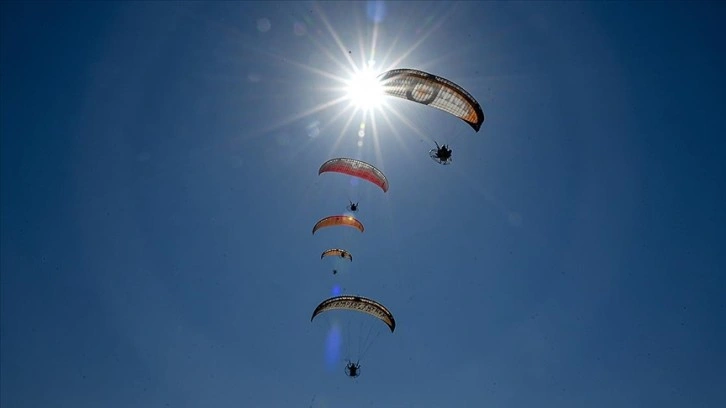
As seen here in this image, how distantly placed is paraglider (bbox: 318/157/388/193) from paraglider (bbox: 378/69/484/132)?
840 centimetres

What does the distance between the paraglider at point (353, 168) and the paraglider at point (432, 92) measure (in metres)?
8.40

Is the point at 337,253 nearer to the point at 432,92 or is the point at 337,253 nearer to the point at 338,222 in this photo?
the point at 338,222

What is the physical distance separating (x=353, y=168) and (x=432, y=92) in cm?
1025

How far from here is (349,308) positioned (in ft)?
98.7

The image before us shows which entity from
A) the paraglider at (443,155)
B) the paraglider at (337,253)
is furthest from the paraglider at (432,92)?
the paraglider at (337,253)

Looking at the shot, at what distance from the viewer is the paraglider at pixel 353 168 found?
30891 millimetres

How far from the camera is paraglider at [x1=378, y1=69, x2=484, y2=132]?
21.9 m

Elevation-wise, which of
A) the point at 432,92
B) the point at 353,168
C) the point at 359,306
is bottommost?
the point at 359,306

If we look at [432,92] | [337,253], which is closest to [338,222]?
[337,253]

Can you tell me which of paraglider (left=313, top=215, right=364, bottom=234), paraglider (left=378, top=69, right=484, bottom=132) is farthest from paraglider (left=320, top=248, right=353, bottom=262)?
paraglider (left=378, top=69, right=484, bottom=132)

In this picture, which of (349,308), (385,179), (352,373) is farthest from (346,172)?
(352,373)

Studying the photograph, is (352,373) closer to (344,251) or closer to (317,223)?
(344,251)

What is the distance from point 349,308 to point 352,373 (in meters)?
5.76

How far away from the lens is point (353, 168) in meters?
31.0
